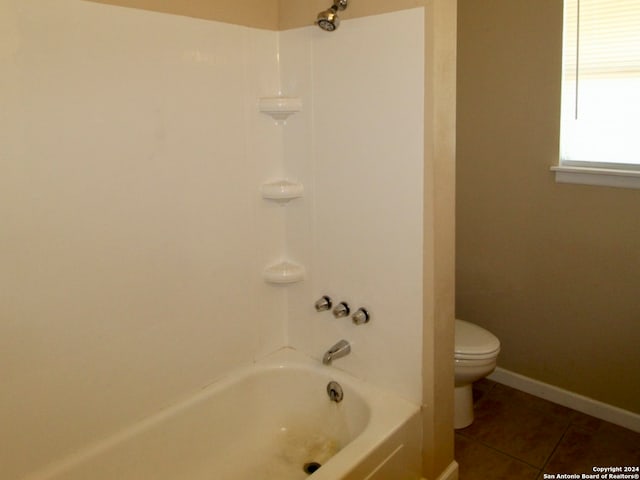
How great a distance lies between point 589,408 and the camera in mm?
2434

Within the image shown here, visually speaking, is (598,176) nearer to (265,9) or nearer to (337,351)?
(337,351)

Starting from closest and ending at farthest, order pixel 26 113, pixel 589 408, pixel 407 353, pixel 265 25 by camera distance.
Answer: pixel 26 113 < pixel 407 353 < pixel 265 25 < pixel 589 408

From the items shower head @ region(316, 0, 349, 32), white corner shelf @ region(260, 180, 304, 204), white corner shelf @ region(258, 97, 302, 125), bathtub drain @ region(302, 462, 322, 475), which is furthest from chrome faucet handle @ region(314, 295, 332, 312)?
shower head @ region(316, 0, 349, 32)

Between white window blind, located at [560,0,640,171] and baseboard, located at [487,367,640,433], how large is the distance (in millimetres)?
1107

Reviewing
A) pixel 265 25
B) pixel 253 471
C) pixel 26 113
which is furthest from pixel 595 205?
pixel 26 113

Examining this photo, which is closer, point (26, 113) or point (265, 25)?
point (26, 113)

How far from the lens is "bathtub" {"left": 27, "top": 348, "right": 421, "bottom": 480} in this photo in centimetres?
160

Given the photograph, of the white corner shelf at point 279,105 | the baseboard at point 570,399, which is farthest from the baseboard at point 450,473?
the white corner shelf at point 279,105

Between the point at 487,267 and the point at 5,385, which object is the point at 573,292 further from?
the point at 5,385

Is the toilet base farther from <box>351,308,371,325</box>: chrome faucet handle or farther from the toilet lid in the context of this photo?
<box>351,308,371,325</box>: chrome faucet handle

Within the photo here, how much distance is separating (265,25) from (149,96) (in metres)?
0.59

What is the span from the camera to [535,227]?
8.18 feet

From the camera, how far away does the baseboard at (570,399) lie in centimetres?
232

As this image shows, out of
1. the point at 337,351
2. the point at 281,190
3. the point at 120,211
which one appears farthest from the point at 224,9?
the point at 337,351
